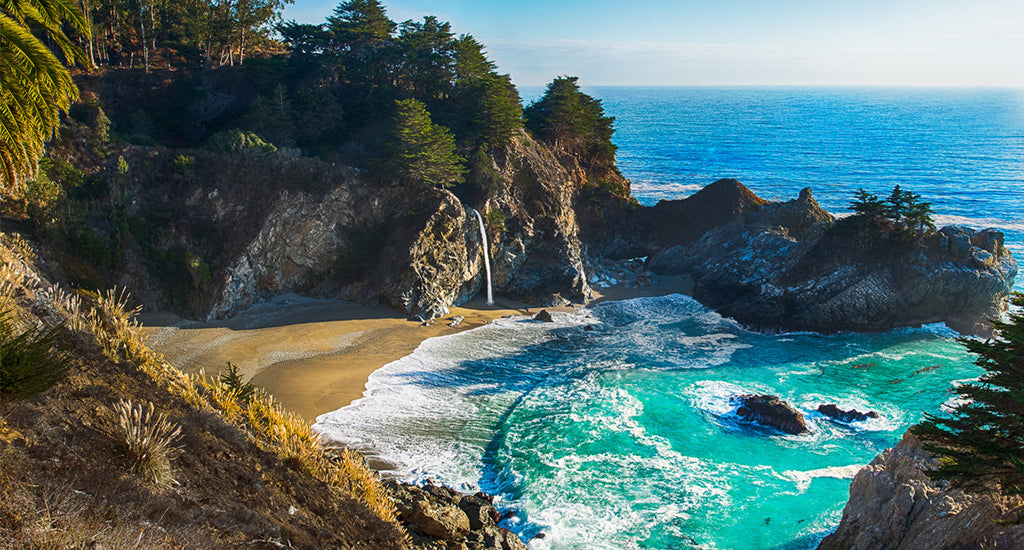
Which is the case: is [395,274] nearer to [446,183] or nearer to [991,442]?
[446,183]

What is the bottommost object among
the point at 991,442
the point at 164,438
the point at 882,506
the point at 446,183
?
the point at 882,506

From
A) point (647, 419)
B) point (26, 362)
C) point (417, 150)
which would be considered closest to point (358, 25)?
point (417, 150)

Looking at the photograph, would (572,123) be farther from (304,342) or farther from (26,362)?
(26,362)

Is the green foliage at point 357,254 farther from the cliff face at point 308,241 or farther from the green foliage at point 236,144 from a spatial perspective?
the green foliage at point 236,144

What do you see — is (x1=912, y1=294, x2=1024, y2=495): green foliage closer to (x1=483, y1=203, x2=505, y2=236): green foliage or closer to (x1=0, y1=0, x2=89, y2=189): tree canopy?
(x1=0, y1=0, x2=89, y2=189): tree canopy

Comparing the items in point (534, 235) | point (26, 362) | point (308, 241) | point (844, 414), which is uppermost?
point (26, 362)

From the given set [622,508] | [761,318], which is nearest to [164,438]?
[622,508]

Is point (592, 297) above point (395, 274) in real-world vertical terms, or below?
below
